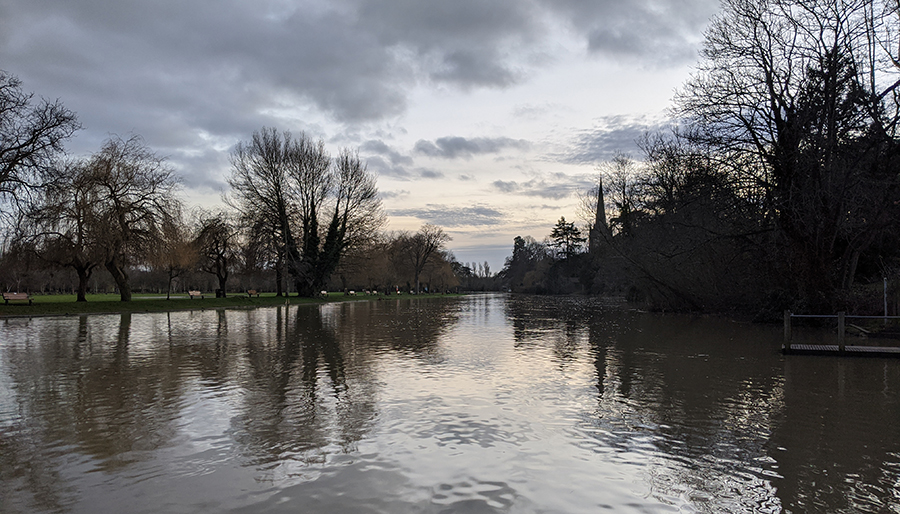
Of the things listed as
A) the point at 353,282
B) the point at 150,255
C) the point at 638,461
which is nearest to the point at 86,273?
the point at 150,255

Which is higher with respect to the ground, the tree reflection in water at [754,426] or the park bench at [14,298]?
the park bench at [14,298]

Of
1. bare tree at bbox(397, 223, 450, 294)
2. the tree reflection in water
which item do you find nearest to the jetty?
the tree reflection in water

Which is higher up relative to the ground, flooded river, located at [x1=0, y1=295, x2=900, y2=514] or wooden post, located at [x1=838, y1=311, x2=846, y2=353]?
wooden post, located at [x1=838, y1=311, x2=846, y2=353]

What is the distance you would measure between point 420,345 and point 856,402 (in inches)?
375

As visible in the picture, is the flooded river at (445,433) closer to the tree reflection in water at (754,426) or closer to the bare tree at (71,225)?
the tree reflection in water at (754,426)

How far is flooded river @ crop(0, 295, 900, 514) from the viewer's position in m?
4.46

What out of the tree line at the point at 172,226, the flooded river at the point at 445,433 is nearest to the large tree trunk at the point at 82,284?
the tree line at the point at 172,226

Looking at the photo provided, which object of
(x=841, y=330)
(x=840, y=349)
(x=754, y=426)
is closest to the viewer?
(x=754, y=426)

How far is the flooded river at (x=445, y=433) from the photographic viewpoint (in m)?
4.46

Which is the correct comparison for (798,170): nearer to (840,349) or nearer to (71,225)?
(840,349)

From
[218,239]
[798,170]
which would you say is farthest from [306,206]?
[798,170]

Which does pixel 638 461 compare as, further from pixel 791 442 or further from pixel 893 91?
pixel 893 91

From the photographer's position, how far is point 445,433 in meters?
6.23

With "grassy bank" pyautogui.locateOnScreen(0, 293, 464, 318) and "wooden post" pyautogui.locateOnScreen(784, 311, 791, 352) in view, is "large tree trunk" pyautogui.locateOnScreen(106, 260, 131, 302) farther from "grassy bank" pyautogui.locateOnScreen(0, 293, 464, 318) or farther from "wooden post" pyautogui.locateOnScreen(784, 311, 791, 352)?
"wooden post" pyautogui.locateOnScreen(784, 311, 791, 352)
